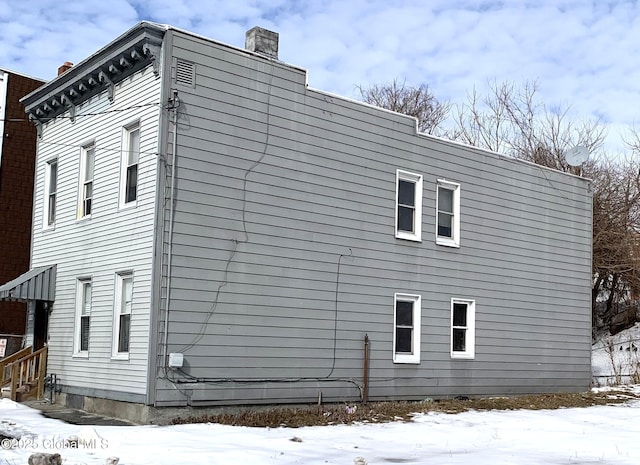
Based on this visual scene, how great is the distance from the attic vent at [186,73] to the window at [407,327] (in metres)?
6.73

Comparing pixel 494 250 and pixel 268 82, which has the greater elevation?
pixel 268 82

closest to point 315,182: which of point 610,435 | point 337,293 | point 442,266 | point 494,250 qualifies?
point 337,293

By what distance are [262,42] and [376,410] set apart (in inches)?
315

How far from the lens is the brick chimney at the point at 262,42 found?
53.1 ft

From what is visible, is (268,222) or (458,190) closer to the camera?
(268,222)

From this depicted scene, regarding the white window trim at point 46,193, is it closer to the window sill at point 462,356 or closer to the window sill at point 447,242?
the window sill at point 447,242

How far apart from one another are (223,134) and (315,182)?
7.97 ft

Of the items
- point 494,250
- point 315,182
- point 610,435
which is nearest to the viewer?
point 610,435

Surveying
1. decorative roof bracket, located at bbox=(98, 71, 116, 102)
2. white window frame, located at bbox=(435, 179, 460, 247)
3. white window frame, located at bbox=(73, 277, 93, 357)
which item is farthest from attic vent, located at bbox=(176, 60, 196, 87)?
white window frame, located at bbox=(435, 179, 460, 247)

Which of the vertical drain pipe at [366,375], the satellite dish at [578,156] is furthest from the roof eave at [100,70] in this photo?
the satellite dish at [578,156]

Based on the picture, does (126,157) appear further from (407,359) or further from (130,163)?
(407,359)

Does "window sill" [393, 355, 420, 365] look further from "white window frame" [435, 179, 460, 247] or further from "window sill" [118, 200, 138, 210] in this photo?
"window sill" [118, 200, 138, 210]

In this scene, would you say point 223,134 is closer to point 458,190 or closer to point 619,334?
point 458,190

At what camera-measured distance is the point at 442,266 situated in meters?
18.8
